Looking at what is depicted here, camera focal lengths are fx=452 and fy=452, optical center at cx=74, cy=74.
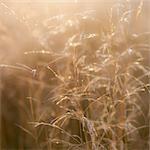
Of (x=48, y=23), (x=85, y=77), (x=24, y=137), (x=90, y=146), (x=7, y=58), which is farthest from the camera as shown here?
(x=24, y=137)

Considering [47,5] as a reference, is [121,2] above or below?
below

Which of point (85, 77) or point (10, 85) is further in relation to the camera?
point (10, 85)

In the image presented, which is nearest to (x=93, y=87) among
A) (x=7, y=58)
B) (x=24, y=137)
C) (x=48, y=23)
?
(x=48, y=23)

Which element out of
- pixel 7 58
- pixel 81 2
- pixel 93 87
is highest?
pixel 81 2

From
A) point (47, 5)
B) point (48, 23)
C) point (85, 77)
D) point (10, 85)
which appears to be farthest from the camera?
point (10, 85)

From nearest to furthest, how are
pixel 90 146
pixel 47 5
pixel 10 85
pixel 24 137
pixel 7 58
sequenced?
pixel 90 146 → pixel 47 5 → pixel 7 58 → pixel 24 137 → pixel 10 85

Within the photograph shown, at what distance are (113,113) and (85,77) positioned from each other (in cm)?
17

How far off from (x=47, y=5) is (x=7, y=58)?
13.2 inches

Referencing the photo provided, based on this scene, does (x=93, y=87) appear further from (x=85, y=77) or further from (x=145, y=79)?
(x=145, y=79)

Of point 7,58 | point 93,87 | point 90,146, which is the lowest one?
point 90,146

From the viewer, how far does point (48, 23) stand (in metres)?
1.80

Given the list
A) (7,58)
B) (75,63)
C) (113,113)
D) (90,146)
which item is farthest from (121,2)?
(7,58)

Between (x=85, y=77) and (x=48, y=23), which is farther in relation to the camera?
(x=48, y=23)

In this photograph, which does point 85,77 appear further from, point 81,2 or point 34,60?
point 34,60
